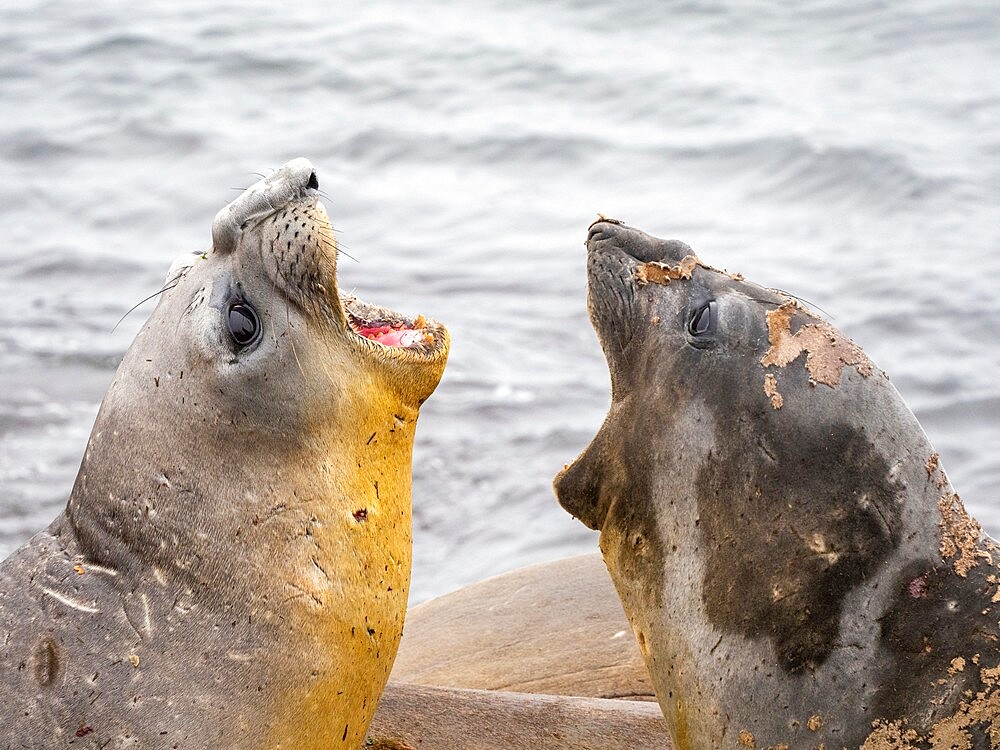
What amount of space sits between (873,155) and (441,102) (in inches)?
179

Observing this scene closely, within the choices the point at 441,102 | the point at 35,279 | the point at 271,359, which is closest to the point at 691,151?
the point at 441,102

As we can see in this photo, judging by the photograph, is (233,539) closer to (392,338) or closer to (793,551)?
(392,338)

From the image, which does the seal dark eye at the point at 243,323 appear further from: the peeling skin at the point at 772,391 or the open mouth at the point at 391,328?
the peeling skin at the point at 772,391

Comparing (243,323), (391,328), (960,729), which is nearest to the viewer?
(960,729)

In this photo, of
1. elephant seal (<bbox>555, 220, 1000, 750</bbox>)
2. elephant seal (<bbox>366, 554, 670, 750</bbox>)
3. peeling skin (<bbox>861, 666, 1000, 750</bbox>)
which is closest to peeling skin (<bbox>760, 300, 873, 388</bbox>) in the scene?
elephant seal (<bbox>555, 220, 1000, 750</bbox>)

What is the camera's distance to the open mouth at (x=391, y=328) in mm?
4078

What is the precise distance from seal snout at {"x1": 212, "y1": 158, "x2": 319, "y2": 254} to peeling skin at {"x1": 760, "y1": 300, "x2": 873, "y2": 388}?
1.29 m

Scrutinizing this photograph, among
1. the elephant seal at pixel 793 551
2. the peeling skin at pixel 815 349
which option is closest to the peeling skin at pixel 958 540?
the elephant seal at pixel 793 551

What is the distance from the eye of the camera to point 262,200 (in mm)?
4062

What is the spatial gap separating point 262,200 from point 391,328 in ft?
1.65

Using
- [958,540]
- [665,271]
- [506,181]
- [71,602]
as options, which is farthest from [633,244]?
[506,181]

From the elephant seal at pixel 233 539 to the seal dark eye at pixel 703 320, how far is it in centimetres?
75

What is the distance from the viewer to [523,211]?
12016mm

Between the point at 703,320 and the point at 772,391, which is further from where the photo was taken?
the point at 703,320
